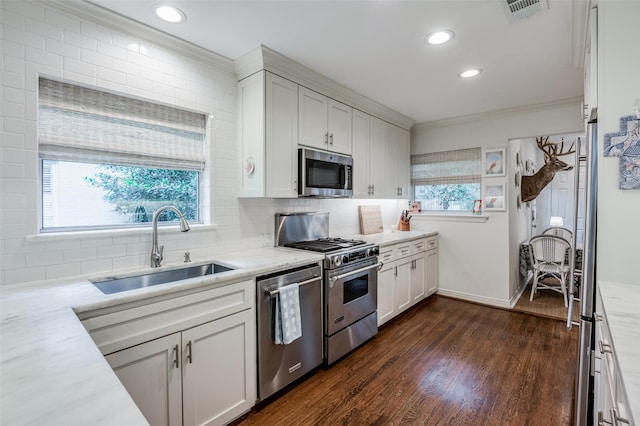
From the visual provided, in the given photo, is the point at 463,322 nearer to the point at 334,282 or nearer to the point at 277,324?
the point at 334,282

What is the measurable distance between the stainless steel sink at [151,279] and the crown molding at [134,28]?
1.58 meters

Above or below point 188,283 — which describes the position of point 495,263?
below

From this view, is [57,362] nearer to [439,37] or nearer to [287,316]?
[287,316]

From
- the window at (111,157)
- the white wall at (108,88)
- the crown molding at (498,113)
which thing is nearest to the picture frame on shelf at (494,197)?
the crown molding at (498,113)

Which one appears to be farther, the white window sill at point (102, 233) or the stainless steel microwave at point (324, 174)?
the stainless steel microwave at point (324, 174)

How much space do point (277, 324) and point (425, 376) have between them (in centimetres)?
129

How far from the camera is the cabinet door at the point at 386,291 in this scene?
10.6 ft

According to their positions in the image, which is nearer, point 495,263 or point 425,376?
point 425,376

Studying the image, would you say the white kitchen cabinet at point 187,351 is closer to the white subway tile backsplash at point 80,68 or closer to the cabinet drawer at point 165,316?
the cabinet drawer at point 165,316

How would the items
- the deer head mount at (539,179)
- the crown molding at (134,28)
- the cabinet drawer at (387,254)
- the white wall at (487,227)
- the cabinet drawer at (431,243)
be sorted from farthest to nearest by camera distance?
the deer head mount at (539,179), the cabinet drawer at (431,243), the white wall at (487,227), the cabinet drawer at (387,254), the crown molding at (134,28)

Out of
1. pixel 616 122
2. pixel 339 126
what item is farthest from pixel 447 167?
pixel 616 122

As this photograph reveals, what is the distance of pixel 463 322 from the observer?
3529 millimetres

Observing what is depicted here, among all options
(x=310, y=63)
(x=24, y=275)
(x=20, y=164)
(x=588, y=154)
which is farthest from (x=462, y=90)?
(x=24, y=275)

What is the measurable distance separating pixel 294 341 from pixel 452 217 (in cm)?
301
